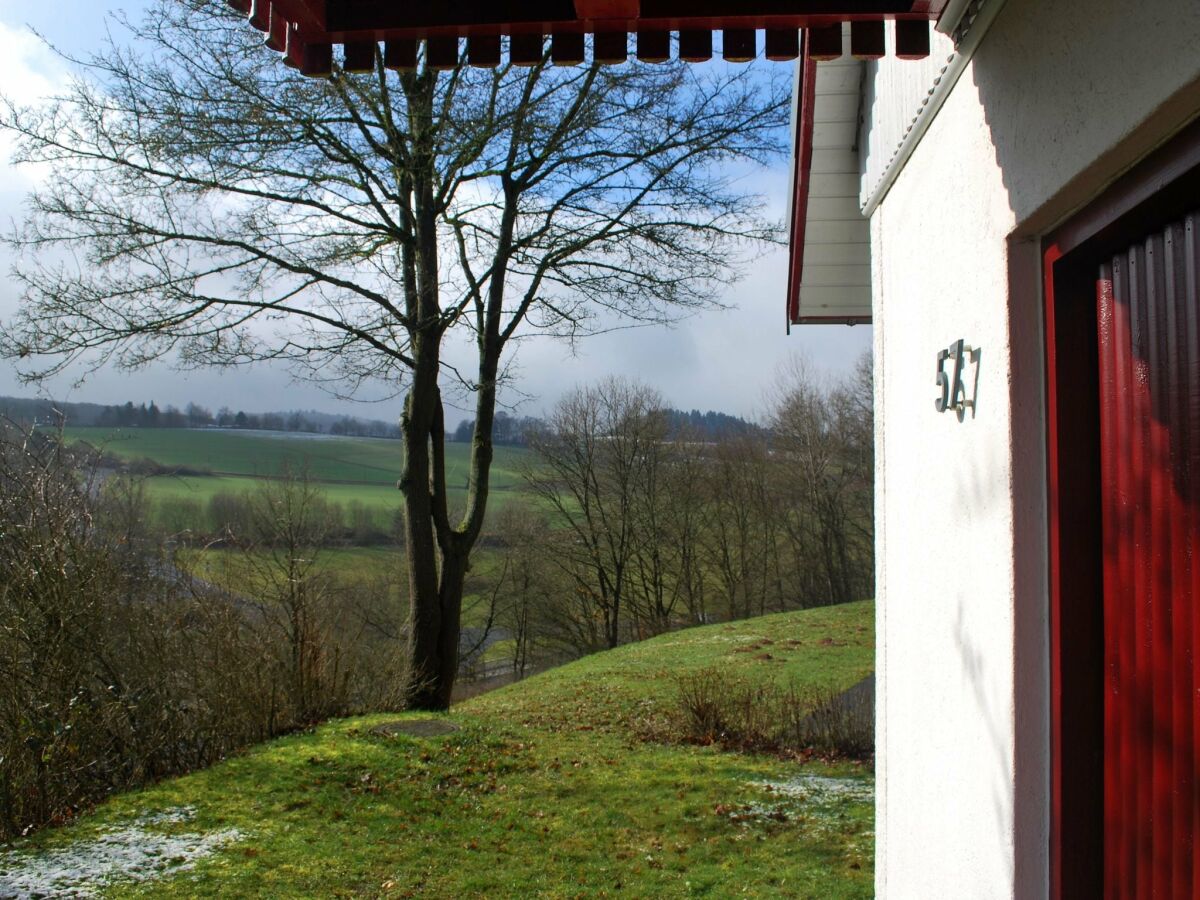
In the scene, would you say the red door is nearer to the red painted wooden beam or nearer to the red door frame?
the red door frame

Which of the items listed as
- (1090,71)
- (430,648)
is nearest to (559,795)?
(430,648)

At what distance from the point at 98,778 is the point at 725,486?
30358mm

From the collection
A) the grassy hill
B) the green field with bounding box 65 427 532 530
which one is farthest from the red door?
the green field with bounding box 65 427 532 530

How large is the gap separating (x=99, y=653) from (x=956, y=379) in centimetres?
775

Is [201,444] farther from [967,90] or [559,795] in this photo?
[967,90]

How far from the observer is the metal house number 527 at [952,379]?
297cm

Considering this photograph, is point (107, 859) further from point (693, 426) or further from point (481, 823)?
point (693, 426)

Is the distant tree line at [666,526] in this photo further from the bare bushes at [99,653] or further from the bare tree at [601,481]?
the bare bushes at [99,653]

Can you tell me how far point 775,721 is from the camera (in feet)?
38.3

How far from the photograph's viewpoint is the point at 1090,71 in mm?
1948

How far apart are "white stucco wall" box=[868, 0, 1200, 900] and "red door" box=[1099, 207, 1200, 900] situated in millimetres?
239

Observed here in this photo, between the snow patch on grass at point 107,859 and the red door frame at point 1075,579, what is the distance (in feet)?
18.8

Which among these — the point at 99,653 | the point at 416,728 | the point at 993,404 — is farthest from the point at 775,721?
the point at 993,404

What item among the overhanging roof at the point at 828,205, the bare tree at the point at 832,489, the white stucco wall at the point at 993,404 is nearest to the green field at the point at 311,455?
the bare tree at the point at 832,489
